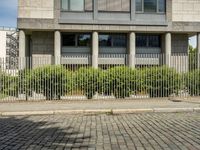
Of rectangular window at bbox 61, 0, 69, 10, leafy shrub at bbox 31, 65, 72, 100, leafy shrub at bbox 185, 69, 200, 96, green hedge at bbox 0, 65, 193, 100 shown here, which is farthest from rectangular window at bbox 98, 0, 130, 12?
leafy shrub at bbox 31, 65, 72, 100

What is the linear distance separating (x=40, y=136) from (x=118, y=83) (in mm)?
11362

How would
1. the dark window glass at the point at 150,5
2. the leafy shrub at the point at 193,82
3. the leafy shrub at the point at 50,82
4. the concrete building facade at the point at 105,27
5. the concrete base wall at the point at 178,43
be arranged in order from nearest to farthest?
the leafy shrub at the point at 50,82 → the leafy shrub at the point at 193,82 → the concrete building facade at the point at 105,27 → the dark window glass at the point at 150,5 → the concrete base wall at the point at 178,43

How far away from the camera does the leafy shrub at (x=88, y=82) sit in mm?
18984

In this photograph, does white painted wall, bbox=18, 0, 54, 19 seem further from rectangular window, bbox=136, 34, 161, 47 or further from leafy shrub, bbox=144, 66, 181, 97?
leafy shrub, bbox=144, 66, 181, 97

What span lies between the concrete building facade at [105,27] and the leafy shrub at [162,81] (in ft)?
28.9

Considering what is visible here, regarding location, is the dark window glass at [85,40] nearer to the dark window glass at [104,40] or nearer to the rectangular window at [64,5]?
the dark window glass at [104,40]

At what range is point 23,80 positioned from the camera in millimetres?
18422

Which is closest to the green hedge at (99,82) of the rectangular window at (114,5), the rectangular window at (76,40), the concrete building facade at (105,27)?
the concrete building facade at (105,27)

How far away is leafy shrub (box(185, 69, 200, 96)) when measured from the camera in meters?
19.5

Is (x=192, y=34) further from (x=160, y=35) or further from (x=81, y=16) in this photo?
(x=81, y=16)

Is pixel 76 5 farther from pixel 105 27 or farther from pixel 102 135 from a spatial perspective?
pixel 102 135

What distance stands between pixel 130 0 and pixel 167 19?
3.82 metres

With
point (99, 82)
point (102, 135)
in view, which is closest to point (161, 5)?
point (99, 82)

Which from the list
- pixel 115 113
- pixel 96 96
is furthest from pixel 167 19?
pixel 115 113
